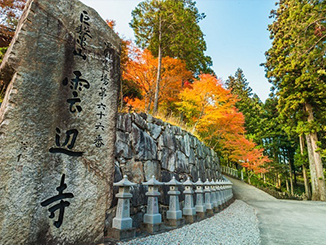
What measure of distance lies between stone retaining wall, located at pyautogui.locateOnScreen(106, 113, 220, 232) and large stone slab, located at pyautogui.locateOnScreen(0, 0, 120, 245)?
2.18 meters

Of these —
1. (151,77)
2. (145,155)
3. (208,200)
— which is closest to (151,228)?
(145,155)

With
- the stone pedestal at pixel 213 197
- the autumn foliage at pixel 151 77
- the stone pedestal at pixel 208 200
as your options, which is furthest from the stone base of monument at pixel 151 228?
the autumn foliage at pixel 151 77

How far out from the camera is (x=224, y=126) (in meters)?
14.6

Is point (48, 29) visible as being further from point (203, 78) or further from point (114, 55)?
point (203, 78)

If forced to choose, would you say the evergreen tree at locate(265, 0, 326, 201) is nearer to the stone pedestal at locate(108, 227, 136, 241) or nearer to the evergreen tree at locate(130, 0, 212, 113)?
the evergreen tree at locate(130, 0, 212, 113)

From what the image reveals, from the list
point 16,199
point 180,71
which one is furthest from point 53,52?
point 180,71

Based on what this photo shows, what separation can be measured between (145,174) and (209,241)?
2207 mm

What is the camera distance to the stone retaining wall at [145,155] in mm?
4613

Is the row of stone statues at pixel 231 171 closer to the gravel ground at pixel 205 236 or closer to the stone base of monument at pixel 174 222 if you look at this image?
the gravel ground at pixel 205 236

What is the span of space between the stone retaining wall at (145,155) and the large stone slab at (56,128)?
2.18 meters

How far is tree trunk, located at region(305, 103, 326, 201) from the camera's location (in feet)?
46.5

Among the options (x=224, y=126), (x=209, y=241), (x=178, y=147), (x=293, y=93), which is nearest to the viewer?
(x=209, y=241)

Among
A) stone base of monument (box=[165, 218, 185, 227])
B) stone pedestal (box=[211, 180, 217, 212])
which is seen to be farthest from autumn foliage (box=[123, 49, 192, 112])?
stone base of monument (box=[165, 218, 185, 227])

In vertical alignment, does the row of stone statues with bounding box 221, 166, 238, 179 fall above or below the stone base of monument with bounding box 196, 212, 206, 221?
above
